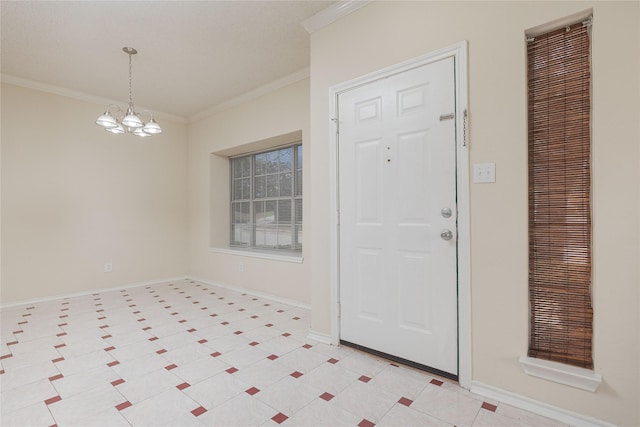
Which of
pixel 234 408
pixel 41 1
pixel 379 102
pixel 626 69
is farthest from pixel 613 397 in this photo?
pixel 41 1

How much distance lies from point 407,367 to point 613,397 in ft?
3.69

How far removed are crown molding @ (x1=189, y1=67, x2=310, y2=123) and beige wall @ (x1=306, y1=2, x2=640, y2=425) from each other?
4.82 ft

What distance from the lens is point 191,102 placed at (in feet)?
16.5

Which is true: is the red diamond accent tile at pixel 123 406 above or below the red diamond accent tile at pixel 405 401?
below

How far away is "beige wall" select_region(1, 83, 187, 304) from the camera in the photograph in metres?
4.12

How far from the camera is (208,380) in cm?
223

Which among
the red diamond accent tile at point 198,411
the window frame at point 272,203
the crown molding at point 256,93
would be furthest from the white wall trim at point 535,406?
the crown molding at point 256,93

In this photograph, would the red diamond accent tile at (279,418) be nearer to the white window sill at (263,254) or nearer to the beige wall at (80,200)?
the white window sill at (263,254)

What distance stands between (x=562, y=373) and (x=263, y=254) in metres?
3.54

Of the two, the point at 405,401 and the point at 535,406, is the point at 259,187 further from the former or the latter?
the point at 535,406

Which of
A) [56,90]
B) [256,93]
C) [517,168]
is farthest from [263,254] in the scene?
[56,90]

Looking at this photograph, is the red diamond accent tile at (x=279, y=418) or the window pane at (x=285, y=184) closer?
the red diamond accent tile at (x=279, y=418)

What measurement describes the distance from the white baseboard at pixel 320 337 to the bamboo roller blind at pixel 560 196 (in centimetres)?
152

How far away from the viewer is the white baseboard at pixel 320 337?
2828 millimetres
